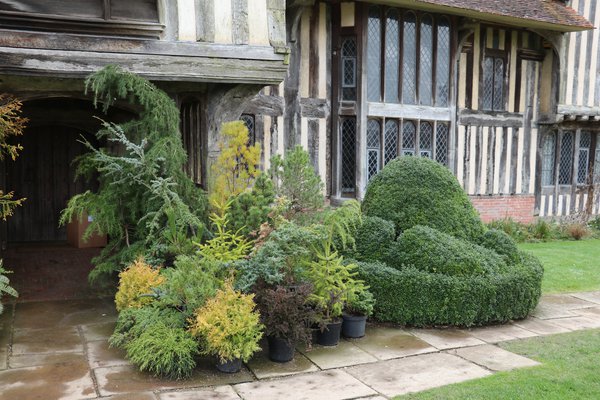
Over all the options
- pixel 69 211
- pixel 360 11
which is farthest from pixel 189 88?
pixel 360 11

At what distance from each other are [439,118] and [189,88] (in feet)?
22.4

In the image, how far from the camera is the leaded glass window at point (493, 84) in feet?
46.3

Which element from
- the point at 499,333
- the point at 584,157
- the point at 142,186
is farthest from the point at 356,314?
the point at 584,157

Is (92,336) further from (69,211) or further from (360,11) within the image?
(360,11)

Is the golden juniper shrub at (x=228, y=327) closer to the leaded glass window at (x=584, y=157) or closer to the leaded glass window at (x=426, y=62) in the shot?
the leaded glass window at (x=426, y=62)

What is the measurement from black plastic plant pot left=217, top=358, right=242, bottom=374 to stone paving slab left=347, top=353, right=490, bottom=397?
3.49ft

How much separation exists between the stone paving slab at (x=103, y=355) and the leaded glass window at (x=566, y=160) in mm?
13881

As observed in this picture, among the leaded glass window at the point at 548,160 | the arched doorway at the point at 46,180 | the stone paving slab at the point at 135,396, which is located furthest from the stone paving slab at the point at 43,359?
the leaded glass window at the point at 548,160

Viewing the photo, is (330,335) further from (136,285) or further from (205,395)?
(136,285)

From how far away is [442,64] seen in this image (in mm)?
12758

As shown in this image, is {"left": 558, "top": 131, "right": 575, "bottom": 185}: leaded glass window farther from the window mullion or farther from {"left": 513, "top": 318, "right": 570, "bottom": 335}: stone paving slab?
the window mullion

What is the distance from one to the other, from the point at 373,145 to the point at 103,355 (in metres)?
7.99

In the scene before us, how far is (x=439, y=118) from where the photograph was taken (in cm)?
1276

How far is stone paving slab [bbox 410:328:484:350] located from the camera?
616cm
